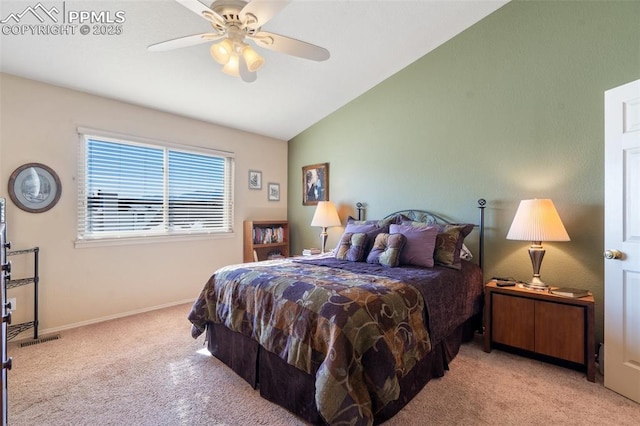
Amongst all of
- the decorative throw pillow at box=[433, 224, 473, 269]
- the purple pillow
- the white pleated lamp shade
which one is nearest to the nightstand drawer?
the white pleated lamp shade

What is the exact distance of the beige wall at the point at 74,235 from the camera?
2783 millimetres

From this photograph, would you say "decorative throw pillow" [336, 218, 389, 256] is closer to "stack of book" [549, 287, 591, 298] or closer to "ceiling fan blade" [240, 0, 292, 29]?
"stack of book" [549, 287, 591, 298]

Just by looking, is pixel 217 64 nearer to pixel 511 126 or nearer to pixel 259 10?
pixel 259 10

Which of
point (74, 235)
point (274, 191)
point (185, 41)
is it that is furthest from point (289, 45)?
point (274, 191)

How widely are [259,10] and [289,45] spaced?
1.19ft

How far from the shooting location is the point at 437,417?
5.65 ft

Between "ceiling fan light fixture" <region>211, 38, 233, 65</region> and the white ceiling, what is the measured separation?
647mm

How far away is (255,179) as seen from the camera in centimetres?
468

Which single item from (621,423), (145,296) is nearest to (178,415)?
(145,296)

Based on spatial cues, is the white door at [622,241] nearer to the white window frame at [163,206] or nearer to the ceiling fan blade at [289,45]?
the ceiling fan blade at [289,45]

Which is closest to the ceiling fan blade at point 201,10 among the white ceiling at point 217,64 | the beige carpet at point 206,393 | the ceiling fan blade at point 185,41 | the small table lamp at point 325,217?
the ceiling fan blade at point 185,41

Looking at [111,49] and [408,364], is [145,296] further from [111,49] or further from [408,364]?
[408,364]

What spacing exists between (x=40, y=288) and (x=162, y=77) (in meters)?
2.42

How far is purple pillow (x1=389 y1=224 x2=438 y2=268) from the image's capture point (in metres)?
2.62
